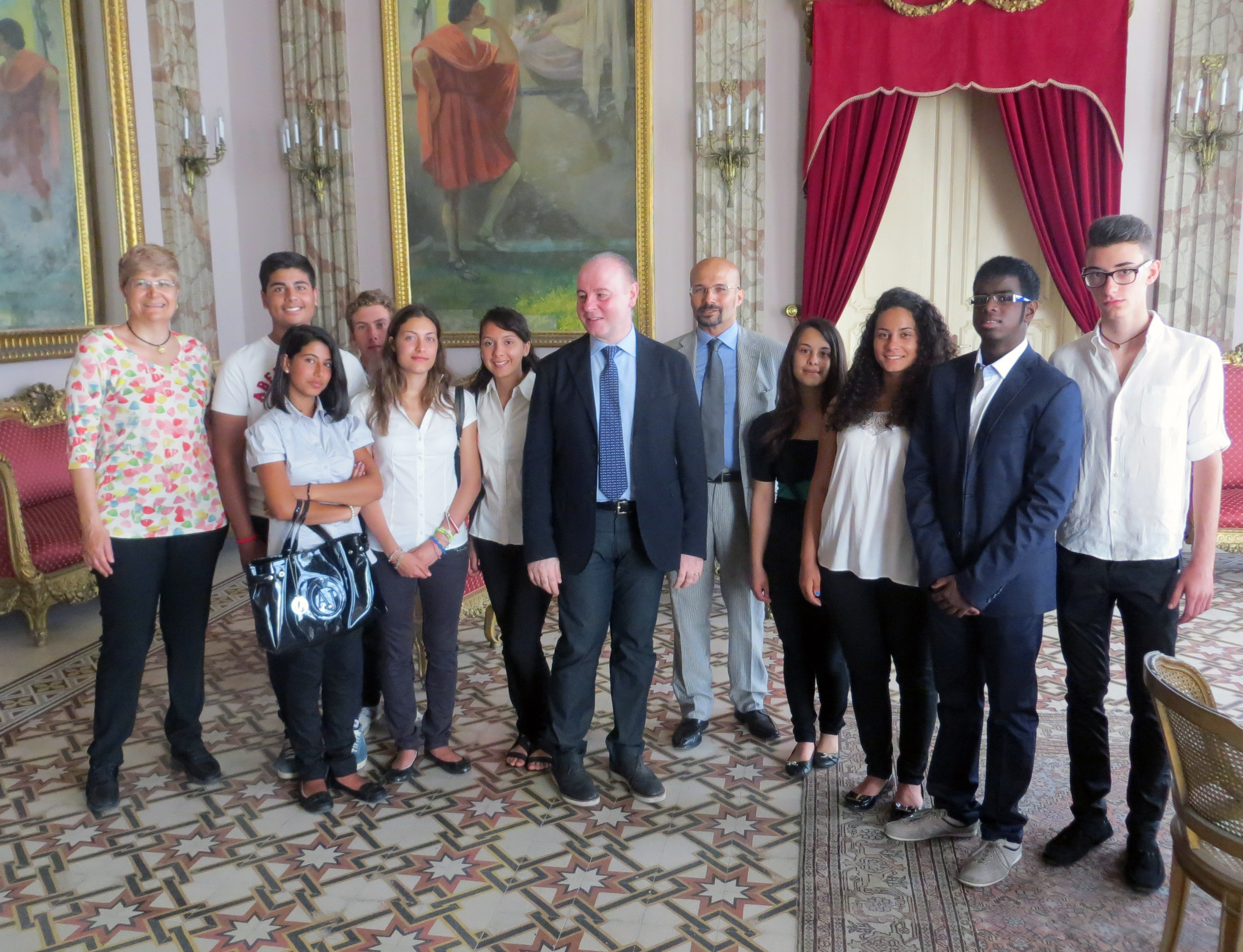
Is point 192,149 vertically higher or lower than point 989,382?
higher

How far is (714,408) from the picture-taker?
3.50 m

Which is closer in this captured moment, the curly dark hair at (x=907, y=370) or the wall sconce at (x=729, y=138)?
the curly dark hair at (x=907, y=370)

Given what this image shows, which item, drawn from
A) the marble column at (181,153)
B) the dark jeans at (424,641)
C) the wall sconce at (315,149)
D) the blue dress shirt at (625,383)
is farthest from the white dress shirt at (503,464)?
the wall sconce at (315,149)

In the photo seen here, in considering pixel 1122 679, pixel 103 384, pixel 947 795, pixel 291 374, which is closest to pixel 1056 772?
pixel 947 795

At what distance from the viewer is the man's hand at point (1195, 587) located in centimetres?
255

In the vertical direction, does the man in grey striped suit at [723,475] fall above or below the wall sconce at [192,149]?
below

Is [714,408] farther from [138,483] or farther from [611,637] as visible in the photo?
[138,483]

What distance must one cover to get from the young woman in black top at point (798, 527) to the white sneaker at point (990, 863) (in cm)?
72

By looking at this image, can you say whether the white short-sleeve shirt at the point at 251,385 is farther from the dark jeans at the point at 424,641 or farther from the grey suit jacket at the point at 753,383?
the grey suit jacket at the point at 753,383

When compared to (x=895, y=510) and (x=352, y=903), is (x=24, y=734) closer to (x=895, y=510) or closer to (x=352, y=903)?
(x=352, y=903)

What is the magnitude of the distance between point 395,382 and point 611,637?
42.5 inches

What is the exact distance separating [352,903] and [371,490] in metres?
1.19

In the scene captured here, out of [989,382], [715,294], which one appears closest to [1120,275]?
[989,382]

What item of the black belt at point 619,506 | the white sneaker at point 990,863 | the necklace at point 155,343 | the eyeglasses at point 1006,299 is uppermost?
the eyeglasses at point 1006,299
